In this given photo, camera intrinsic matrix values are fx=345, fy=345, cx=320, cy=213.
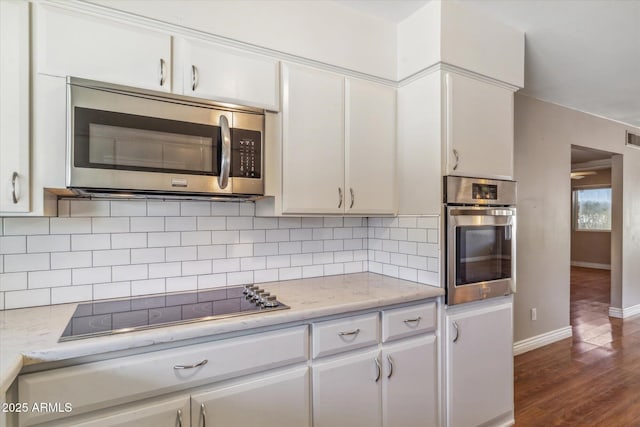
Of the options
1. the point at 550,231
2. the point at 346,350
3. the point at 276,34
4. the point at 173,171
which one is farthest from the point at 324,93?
the point at 550,231

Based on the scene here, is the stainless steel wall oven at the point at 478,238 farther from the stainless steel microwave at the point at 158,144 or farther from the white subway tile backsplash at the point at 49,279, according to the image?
the white subway tile backsplash at the point at 49,279

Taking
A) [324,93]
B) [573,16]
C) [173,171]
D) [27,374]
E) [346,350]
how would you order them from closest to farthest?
[27,374] < [173,171] < [346,350] < [324,93] < [573,16]

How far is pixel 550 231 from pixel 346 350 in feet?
9.94

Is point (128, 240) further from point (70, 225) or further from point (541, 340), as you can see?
point (541, 340)

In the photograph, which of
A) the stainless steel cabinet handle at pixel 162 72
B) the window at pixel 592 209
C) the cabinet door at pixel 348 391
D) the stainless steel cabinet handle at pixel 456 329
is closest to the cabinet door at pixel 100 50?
the stainless steel cabinet handle at pixel 162 72

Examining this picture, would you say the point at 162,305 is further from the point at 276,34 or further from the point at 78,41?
the point at 276,34

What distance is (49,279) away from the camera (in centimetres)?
164

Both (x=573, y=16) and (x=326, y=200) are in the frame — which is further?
(x=573, y=16)

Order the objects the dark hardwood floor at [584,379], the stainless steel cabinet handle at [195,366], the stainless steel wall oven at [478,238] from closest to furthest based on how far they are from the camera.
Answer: the stainless steel cabinet handle at [195,366], the stainless steel wall oven at [478,238], the dark hardwood floor at [584,379]

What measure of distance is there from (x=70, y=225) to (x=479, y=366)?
2.41 m

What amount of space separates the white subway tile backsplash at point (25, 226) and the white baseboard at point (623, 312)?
618cm

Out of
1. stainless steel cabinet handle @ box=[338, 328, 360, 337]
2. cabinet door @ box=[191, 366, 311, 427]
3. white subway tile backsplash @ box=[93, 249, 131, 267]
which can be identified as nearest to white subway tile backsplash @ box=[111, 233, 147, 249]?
white subway tile backsplash @ box=[93, 249, 131, 267]

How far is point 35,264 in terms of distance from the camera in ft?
5.29

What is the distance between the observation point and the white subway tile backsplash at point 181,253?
1.89 metres
